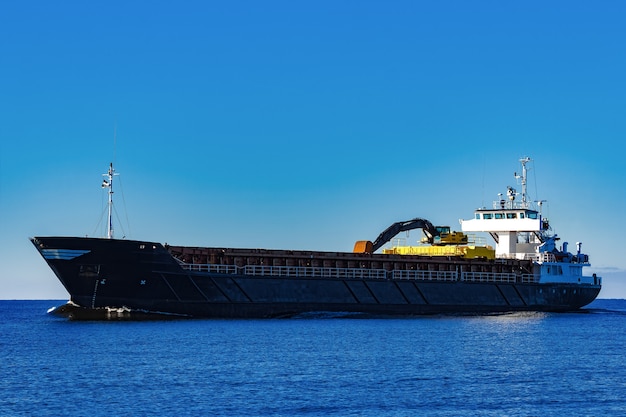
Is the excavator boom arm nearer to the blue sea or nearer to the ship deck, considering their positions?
the ship deck

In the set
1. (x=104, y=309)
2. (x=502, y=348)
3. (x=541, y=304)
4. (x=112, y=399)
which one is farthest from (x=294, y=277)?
(x=112, y=399)

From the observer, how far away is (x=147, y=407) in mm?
29969

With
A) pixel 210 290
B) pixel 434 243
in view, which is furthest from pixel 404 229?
pixel 210 290

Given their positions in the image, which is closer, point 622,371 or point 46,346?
point 622,371

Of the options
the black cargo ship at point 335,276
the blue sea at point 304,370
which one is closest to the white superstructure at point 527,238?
the black cargo ship at point 335,276

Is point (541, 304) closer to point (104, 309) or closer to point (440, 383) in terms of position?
point (104, 309)

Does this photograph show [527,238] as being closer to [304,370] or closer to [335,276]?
[335,276]

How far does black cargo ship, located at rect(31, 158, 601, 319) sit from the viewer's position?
55.6 meters

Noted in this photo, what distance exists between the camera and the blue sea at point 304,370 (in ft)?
100

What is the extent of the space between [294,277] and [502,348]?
19.6 meters

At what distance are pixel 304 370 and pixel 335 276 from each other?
2832cm

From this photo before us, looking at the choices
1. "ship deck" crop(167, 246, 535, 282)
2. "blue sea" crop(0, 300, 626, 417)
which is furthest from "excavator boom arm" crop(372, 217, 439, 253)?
"blue sea" crop(0, 300, 626, 417)

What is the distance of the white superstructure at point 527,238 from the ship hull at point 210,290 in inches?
248

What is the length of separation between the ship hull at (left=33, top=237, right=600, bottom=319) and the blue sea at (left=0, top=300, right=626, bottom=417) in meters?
1.59
